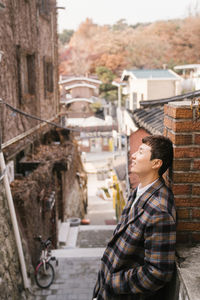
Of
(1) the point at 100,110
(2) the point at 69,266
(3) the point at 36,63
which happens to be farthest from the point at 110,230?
(1) the point at 100,110

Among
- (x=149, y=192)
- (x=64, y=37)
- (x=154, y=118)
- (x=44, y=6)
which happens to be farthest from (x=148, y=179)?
(x=64, y=37)

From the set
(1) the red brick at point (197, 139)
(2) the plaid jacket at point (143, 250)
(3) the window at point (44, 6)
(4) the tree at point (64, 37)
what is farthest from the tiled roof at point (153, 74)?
(4) the tree at point (64, 37)

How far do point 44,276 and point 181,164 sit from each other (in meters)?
5.15

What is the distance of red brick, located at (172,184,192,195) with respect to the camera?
2.37 metres

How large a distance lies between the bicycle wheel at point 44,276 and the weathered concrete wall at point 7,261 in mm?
768

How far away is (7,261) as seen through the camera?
472 centimetres

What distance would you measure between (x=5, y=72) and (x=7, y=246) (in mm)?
4084

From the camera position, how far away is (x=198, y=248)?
232 centimetres

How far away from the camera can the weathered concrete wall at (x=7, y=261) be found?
4422 mm

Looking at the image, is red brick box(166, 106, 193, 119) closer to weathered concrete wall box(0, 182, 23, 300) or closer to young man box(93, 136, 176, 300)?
young man box(93, 136, 176, 300)

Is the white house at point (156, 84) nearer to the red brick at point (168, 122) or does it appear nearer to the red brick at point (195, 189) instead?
the red brick at point (168, 122)

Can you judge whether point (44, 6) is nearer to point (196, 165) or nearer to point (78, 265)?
point (78, 265)

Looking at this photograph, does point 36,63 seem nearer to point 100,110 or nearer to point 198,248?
point 198,248

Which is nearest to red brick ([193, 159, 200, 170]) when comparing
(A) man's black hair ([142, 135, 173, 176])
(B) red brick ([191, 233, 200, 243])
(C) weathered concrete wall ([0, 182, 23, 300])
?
(A) man's black hair ([142, 135, 173, 176])
